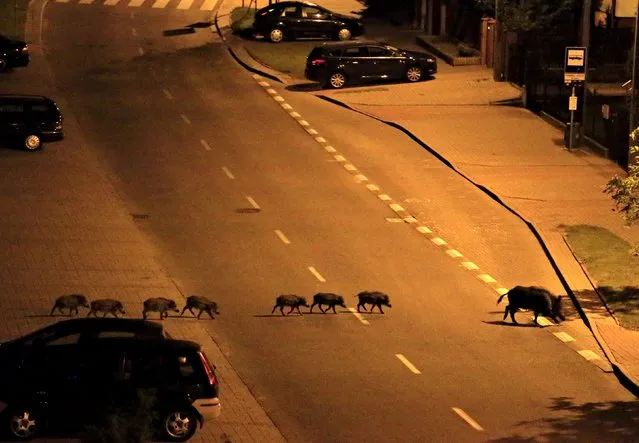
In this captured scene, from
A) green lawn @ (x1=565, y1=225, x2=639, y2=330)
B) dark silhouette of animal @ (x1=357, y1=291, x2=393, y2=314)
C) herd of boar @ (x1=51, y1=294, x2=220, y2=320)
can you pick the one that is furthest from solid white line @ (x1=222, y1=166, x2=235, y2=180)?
herd of boar @ (x1=51, y1=294, x2=220, y2=320)

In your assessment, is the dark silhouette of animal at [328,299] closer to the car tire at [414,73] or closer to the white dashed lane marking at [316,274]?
the white dashed lane marking at [316,274]

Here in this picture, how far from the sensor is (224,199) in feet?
133

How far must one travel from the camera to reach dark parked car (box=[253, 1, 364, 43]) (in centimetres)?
6406

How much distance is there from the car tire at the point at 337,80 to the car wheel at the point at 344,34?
27.6 feet

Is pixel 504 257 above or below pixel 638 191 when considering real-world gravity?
below

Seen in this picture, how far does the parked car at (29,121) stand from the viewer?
150 feet

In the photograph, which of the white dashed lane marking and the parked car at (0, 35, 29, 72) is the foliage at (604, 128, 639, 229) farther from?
the parked car at (0, 35, 29, 72)

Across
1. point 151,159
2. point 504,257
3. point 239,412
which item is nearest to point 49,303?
point 239,412

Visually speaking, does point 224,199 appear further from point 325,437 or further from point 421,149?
point 325,437

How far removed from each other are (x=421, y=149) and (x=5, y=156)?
38.8 ft

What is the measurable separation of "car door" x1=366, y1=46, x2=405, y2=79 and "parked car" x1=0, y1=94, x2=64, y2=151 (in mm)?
13900

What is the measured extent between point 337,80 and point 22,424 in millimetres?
35560

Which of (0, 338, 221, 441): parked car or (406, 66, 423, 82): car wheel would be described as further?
(406, 66, 423, 82): car wheel

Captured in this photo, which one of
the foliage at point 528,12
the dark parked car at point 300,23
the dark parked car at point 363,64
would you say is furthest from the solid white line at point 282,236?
the dark parked car at point 300,23
